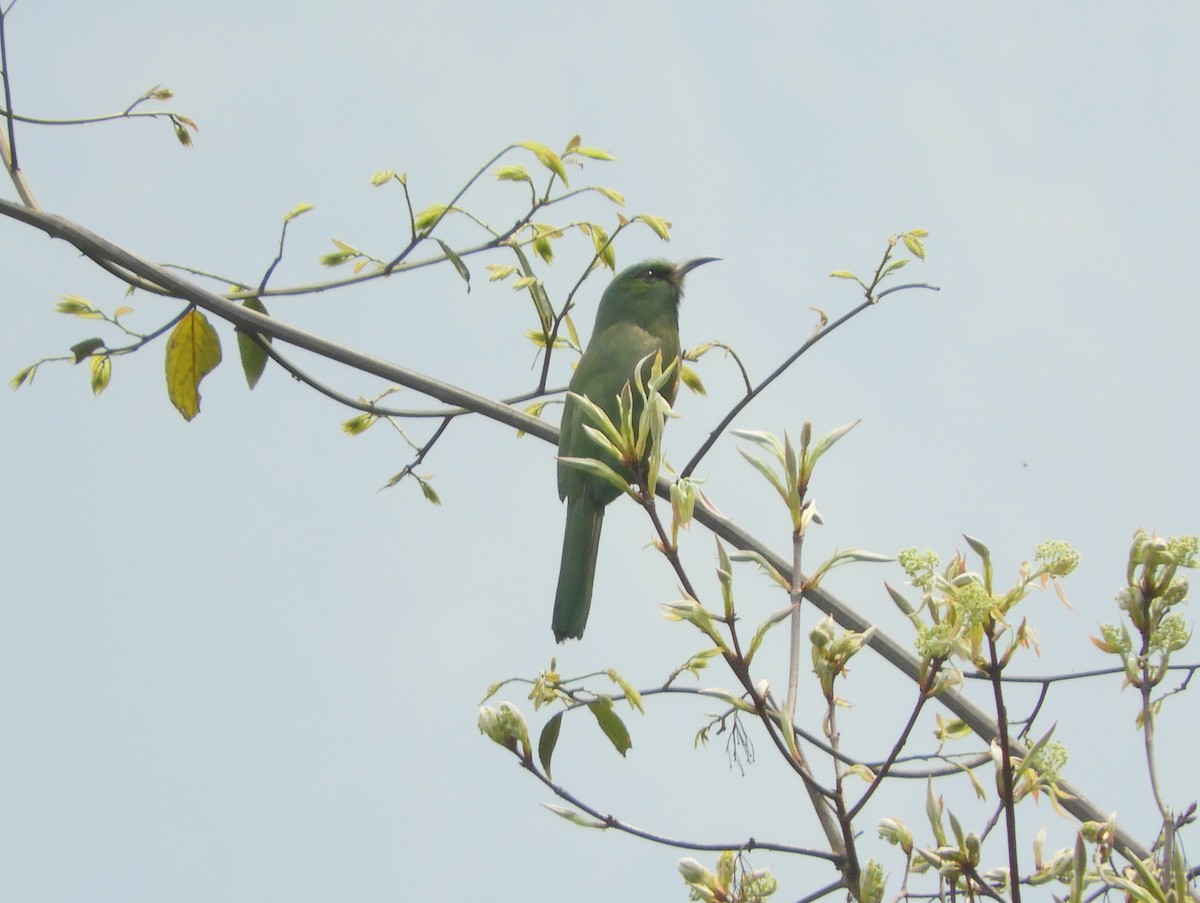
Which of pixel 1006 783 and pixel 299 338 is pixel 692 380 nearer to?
pixel 299 338

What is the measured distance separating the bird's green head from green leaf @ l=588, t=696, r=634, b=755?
289 centimetres

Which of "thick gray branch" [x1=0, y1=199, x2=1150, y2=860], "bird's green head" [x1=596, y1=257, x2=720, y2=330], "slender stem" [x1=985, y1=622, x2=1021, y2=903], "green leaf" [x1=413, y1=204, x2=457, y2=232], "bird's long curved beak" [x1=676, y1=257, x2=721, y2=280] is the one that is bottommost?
"slender stem" [x1=985, y1=622, x2=1021, y2=903]

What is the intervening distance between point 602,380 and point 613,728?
2372 mm

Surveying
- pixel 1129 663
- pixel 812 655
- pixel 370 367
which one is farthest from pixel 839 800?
pixel 370 367

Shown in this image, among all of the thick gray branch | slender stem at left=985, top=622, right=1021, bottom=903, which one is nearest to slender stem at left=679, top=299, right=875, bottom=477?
the thick gray branch

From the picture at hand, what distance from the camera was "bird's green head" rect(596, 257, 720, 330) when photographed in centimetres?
493

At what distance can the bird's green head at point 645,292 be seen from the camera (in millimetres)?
4926

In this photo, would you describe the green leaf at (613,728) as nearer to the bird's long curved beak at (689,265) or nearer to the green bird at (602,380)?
the green bird at (602,380)

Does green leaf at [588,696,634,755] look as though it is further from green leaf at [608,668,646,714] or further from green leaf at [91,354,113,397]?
green leaf at [91,354,113,397]

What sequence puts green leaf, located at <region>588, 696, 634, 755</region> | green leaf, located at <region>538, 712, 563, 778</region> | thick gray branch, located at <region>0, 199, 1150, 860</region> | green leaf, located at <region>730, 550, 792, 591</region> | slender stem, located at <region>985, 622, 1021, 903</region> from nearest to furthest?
slender stem, located at <region>985, 622, 1021, 903</region> → green leaf, located at <region>730, 550, 792, 591</region> → green leaf, located at <region>538, 712, 563, 778</region> → green leaf, located at <region>588, 696, 634, 755</region> → thick gray branch, located at <region>0, 199, 1150, 860</region>

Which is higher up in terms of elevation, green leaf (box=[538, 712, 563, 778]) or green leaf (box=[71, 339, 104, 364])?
green leaf (box=[71, 339, 104, 364])

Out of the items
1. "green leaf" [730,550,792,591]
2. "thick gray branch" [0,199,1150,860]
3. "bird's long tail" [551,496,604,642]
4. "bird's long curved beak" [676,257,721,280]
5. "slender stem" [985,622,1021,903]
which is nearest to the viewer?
"slender stem" [985,622,1021,903]

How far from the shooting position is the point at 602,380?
174 inches

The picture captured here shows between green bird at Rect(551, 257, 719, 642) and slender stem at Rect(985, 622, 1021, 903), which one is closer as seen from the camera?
slender stem at Rect(985, 622, 1021, 903)
